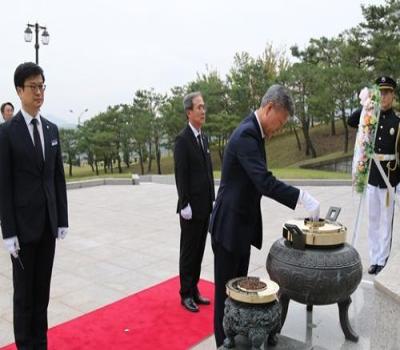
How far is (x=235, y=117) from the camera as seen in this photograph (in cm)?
2648

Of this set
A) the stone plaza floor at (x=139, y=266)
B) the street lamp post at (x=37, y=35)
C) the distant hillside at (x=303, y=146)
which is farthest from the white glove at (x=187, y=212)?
the distant hillside at (x=303, y=146)

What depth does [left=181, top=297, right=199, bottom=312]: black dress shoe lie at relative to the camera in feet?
12.0

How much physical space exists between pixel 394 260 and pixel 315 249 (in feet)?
2.24

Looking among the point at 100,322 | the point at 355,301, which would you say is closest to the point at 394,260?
the point at 355,301

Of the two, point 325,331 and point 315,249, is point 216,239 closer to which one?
point 315,249

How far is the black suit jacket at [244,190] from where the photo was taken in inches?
96.1

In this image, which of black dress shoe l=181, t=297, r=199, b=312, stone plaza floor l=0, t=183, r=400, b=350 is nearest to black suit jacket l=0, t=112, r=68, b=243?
stone plaza floor l=0, t=183, r=400, b=350

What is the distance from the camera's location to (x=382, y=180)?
4348mm

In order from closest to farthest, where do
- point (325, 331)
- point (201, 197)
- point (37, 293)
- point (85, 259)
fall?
point (37, 293) < point (325, 331) < point (201, 197) < point (85, 259)

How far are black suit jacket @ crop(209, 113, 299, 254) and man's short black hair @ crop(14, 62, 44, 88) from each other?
129cm

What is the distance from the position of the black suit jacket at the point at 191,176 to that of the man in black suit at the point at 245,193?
861 mm

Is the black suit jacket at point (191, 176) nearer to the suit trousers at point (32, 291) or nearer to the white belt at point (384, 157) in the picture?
the suit trousers at point (32, 291)

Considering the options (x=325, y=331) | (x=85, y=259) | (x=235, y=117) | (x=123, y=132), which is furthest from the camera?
(x=123, y=132)

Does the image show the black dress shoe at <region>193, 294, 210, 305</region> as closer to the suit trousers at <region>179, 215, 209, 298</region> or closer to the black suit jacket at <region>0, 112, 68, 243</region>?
the suit trousers at <region>179, 215, 209, 298</region>
